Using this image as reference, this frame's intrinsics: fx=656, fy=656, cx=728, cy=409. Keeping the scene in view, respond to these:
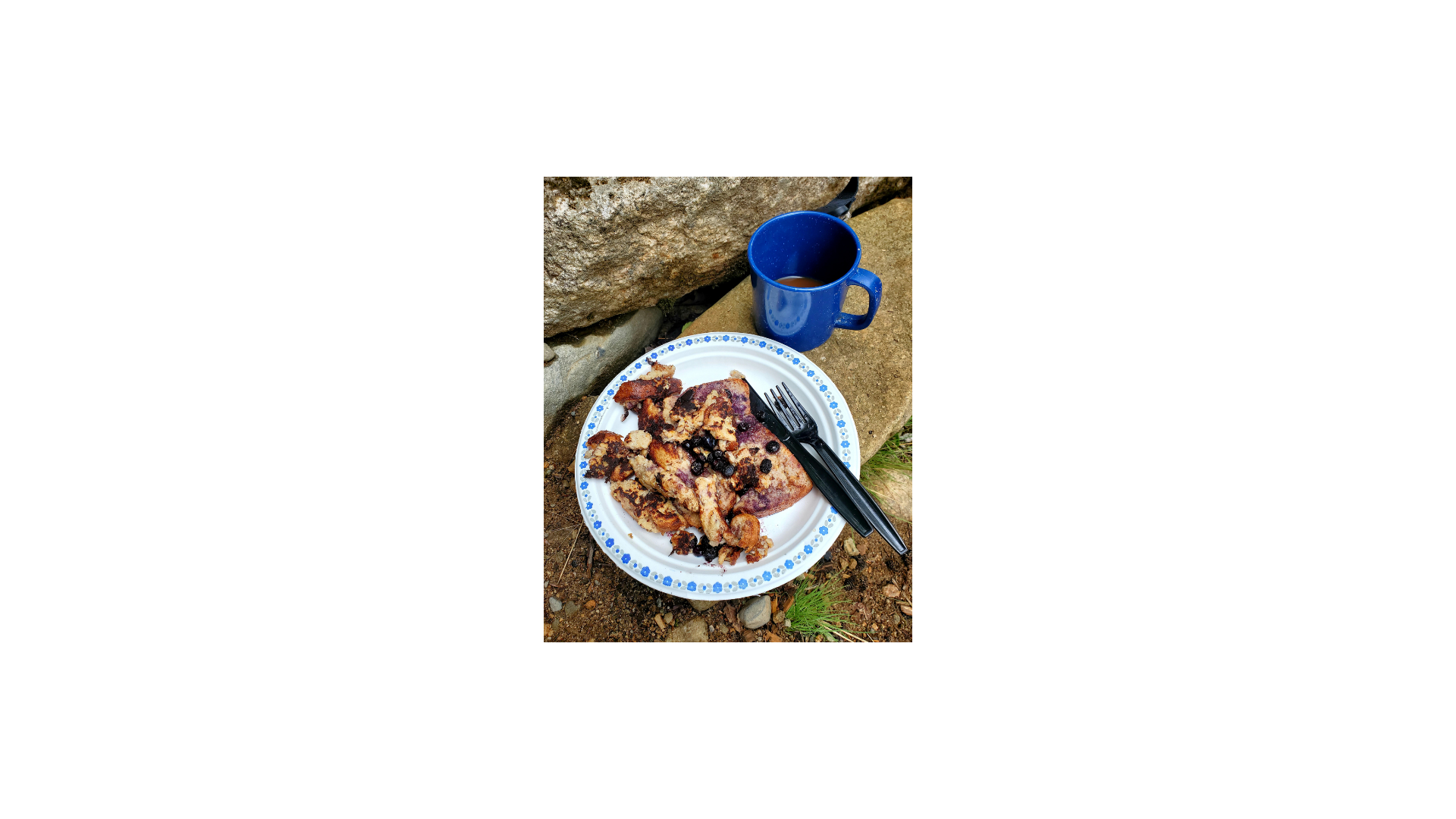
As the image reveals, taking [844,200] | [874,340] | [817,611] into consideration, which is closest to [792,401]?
[874,340]

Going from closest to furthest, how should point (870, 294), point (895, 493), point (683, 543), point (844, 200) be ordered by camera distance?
point (683, 543) < point (870, 294) < point (895, 493) < point (844, 200)

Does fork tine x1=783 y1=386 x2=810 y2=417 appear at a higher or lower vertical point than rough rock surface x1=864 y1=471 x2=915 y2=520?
higher

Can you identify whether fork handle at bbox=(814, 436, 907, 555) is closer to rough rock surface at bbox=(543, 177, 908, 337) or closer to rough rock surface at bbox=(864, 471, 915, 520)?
rough rock surface at bbox=(864, 471, 915, 520)

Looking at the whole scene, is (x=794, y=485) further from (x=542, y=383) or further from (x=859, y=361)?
(x=542, y=383)

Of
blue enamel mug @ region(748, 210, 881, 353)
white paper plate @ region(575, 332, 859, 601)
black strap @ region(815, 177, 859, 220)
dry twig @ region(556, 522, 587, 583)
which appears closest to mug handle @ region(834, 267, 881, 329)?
blue enamel mug @ region(748, 210, 881, 353)

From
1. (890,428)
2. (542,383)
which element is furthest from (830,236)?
(542,383)

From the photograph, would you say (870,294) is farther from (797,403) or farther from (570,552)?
(570,552)

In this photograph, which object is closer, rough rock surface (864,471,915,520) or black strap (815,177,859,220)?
rough rock surface (864,471,915,520)

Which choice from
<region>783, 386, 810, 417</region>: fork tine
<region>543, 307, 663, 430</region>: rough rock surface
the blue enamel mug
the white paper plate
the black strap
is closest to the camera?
the white paper plate
